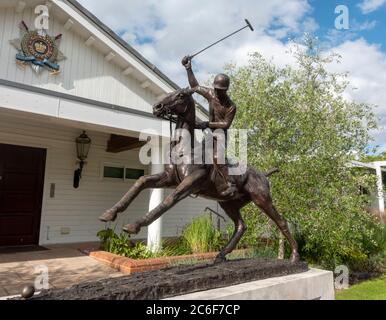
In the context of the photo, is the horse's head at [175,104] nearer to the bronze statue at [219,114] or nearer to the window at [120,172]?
the bronze statue at [219,114]

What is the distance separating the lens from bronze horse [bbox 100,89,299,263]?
2812 mm

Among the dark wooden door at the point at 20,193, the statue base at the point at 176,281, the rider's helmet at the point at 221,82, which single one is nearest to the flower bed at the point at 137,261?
the dark wooden door at the point at 20,193

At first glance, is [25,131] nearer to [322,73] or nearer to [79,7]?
[79,7]

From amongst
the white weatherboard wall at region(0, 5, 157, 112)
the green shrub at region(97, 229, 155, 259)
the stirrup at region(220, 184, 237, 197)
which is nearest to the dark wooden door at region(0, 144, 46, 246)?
the green shrub at region(97, 229, 155, 259)

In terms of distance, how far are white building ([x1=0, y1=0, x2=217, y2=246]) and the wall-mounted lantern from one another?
0.17m

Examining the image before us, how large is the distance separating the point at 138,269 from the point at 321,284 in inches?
135

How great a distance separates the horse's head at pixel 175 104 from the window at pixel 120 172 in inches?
275

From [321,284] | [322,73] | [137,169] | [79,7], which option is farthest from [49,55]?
[322,73]

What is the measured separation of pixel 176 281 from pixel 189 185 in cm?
83

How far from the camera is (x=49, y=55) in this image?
6727 mm

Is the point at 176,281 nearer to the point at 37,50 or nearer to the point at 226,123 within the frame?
the point at 226,123

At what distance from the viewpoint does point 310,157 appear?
6.72m

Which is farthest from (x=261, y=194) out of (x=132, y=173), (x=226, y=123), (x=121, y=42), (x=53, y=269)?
(x=132, y=173)

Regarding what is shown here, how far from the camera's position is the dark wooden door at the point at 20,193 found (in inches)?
314
